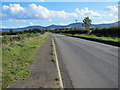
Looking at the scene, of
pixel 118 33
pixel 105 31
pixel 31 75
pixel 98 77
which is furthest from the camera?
pixel 105 31

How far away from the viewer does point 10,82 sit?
6.14 meters

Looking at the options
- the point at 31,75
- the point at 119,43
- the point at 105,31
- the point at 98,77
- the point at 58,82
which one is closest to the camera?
the point at 58,82

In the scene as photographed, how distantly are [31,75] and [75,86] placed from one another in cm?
248

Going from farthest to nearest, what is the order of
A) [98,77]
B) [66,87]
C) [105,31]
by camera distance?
[105,31], [98,77], [66,87]

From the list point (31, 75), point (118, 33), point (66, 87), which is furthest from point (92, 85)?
point (118, 33)

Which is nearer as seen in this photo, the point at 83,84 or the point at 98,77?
the point at 83,84

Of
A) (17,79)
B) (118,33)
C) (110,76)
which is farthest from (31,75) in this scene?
(118,33)

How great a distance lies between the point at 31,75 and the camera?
23.5 ft

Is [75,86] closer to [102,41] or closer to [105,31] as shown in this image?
[102,41]

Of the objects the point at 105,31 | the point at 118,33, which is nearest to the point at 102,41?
the point at 118,33

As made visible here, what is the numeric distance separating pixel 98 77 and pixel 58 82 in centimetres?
173

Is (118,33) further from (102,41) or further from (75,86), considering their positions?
(75,86)

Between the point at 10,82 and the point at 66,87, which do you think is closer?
the point at 66,87

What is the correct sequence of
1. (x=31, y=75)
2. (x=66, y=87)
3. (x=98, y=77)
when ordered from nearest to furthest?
(x=66, y=87) < (x=98, y=77) < (x=31, y=75)
